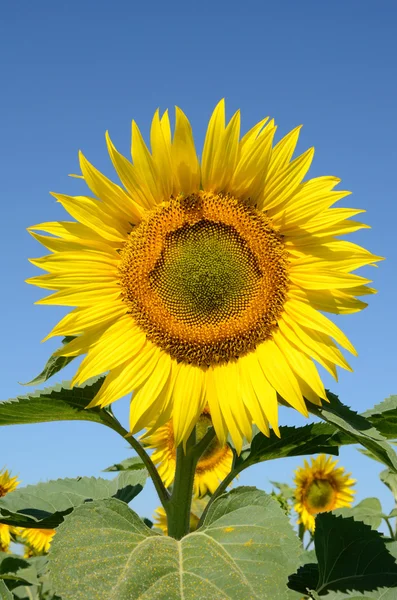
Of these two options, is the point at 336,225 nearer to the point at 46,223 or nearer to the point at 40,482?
the point at 46,223

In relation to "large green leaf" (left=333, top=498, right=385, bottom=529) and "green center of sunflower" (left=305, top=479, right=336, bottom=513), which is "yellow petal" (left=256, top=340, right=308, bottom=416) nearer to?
"large green leaf" (left=333, top=498, right=385, bottom=529)

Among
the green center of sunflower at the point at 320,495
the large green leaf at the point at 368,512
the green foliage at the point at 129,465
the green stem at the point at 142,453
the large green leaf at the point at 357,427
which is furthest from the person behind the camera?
the green center of sunflower at the point at 320,495

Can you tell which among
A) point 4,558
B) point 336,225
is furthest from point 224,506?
point 4,558

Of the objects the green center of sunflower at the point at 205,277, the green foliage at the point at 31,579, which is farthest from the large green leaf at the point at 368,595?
the green foliage at the point at 31,579

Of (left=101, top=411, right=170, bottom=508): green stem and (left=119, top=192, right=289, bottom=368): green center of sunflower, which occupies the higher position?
(left=119, top=192, right=289, bottom=368): green center of sunflower

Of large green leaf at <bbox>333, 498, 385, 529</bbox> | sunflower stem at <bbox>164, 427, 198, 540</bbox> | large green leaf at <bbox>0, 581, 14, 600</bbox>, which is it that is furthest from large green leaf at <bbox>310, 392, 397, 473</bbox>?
large green leaf at <bbox>333, 498, 385, 529</bbox>

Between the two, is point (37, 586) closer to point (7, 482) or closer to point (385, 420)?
point (7, 482)

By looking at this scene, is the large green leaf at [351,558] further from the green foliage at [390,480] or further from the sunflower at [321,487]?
the sunflower at [321,487]
